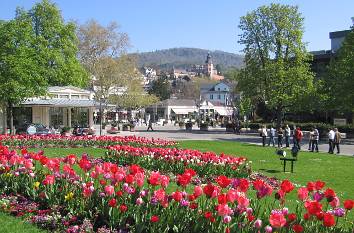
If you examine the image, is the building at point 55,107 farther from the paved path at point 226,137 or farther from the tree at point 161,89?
the tree at point 161,89

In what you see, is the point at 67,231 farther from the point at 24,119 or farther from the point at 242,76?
the point at 242,76

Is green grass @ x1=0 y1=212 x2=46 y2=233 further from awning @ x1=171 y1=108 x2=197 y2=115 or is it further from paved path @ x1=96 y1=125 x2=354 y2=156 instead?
awning @ x1=171 y1=108 x2=197 y2=115

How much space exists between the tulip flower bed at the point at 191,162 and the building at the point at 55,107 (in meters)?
30.4

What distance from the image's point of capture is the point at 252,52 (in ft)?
174

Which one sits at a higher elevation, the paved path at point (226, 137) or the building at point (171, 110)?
the building at point (171, 110)

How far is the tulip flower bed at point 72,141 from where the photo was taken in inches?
890

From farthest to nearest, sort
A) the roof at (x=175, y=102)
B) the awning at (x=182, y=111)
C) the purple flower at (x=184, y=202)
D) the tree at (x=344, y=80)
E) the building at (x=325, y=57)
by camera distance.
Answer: the roof at (x=175, y=102) → the awning at (x=182, y=111) → the building at (x=325, y=57) → the tree at (x=344, y=80) → the purple flower at (x=184, y=202)

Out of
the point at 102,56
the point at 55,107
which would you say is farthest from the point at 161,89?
the point at 55,107

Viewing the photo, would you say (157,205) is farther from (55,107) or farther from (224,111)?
(224,111)

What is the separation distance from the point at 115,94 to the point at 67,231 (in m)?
65.1

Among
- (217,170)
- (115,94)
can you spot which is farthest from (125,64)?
(217,170)

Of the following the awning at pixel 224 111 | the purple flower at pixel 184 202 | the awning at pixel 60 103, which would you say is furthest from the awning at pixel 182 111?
the purple flower at pixel 184 202

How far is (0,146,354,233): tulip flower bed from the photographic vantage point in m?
5.66

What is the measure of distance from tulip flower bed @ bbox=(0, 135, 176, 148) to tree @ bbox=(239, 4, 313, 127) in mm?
27156
